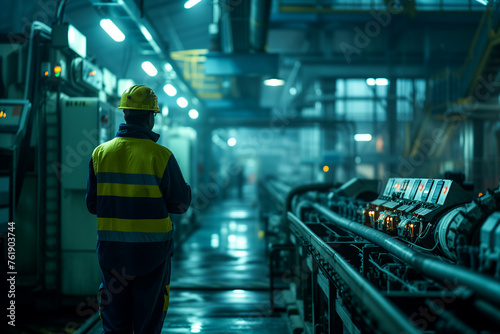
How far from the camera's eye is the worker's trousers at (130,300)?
2387mm

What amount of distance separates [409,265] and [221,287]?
3912 millimetres

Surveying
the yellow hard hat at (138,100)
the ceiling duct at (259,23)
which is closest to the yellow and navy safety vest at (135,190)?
the yellow hard hat at (138,100)

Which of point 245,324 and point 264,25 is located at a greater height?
point 264,25

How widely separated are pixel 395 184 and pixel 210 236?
703 centimetres

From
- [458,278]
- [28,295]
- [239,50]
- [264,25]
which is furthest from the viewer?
[239,50]

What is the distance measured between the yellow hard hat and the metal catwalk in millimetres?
2530

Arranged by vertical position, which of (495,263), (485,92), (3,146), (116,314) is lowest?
(116,314)

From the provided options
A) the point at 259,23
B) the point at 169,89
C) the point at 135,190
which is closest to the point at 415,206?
the point at 135,190

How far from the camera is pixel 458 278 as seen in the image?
1.62 metres

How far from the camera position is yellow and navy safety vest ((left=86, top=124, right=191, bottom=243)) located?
2.38 metres

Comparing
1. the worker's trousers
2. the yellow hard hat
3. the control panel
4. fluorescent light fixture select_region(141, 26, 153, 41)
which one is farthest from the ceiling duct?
the worker's trousers

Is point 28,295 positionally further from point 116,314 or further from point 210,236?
point 210,236

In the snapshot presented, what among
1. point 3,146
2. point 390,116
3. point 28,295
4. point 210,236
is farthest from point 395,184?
point 390,116

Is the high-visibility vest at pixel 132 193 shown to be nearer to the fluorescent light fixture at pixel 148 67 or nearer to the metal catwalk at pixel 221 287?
the metal catwalk at pixel 221 287
